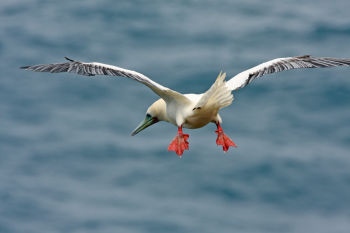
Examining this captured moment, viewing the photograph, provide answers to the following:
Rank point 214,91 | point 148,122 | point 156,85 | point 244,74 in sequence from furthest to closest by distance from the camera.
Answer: point 148,122, point 244,74, point 156,85, point 214,91

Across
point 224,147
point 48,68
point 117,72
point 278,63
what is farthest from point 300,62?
point 48,68

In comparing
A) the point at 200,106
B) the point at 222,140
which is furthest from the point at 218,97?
the point at 222,140

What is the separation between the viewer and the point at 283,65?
55.0 ft

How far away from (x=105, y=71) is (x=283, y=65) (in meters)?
3.90

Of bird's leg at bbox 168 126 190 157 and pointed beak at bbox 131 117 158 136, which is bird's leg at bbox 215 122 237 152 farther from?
pointed beak at bbox 131 117 158 136

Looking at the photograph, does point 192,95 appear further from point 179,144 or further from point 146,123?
point 146,123

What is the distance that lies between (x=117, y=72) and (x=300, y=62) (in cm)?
411

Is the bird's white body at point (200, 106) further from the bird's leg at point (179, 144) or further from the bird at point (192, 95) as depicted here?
the bird's leg at point (179, 144)

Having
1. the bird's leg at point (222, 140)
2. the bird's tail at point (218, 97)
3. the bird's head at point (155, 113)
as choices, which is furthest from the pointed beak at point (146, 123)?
the bird's tail at point (218, 97)

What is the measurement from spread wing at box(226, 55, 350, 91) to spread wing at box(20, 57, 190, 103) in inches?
53.1

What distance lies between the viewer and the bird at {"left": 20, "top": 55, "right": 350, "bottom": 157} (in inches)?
577

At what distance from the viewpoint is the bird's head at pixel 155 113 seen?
54.5 ft

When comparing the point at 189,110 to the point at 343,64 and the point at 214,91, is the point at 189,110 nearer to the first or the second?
the point at 214,91

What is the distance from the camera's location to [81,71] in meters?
16.0
